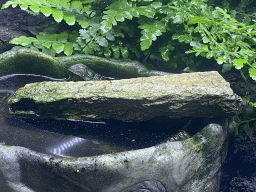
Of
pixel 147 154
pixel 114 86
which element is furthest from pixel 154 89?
pixel 147 154

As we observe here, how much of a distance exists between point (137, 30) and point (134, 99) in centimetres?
121

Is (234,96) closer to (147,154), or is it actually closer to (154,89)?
(154,89)

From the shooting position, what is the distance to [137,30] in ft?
9.23

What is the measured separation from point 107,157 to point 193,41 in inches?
57.5

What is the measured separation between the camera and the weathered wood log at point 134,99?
187cm

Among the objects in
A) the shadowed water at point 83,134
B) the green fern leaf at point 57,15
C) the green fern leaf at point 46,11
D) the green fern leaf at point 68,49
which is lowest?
the shadowed water at point 83,134

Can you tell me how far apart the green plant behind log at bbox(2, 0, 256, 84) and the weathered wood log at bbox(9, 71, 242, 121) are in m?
0.51

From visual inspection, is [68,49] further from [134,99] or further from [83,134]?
[134,99]

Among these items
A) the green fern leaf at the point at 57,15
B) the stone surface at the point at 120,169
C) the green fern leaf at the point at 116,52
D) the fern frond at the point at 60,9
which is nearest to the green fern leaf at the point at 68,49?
the fern frond at the point at 60,9

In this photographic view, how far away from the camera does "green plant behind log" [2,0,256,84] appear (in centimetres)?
238

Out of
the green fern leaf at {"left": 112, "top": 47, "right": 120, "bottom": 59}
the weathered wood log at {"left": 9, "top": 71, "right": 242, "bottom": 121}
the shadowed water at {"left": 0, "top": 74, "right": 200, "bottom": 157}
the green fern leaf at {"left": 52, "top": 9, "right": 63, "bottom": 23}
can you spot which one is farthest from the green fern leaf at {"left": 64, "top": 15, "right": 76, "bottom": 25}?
the shadowed water at {"left": 0, "top": 74, "right": 200, "bottom": 157}

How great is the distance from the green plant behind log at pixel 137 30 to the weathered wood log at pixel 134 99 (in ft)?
1.68

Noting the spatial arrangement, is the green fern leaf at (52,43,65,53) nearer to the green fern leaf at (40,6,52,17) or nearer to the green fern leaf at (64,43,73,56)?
the green fern leaf at (64,43,73,56)

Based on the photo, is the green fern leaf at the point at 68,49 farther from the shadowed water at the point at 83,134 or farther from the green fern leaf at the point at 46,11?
the shadowed water at the point at 83,134
